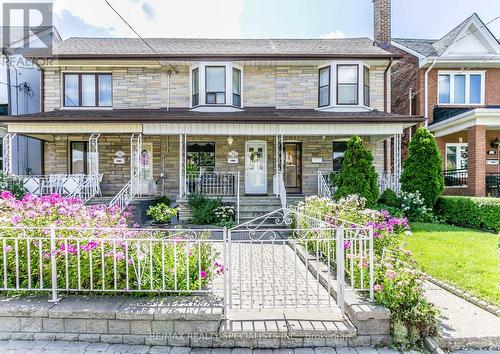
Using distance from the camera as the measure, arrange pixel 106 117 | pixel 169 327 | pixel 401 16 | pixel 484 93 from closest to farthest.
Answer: pixel 169 327
pixel 106 117
pixel 484 93
pixel 401 16

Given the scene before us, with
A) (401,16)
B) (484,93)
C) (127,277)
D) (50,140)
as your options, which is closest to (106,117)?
(50,140)

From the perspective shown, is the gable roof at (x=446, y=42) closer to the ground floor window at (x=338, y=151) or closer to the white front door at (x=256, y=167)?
the ground floor window at (x=338, y=151)

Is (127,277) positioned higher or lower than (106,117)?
lower

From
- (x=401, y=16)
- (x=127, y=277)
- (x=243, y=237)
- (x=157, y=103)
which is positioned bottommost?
(x=243, y=237)

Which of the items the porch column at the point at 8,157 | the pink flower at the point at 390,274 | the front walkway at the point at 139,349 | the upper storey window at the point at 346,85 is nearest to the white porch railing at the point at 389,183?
the upper storey window at the point at 346,85

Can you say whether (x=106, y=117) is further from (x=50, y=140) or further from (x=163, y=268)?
(x=163, y=268)

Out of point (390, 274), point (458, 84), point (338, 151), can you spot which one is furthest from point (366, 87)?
point (390, 274)

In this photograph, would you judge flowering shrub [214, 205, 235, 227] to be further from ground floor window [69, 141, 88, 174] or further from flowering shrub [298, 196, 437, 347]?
ground floor window [69, 141, 88, 174]

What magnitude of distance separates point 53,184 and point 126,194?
2.69 meters

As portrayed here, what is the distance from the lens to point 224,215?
33.9ft

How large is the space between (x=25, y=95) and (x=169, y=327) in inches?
658

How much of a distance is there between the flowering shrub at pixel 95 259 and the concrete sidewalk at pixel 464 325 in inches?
109

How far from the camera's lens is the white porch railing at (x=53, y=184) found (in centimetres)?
1074

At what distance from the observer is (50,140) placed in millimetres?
12930
